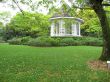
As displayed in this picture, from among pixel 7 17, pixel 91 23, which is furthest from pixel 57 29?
pixel 7 17

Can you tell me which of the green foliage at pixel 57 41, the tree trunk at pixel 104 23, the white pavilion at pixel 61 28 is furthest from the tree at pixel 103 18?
the white pavilion at pixel 61 28

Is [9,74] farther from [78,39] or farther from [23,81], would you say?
[78,39]

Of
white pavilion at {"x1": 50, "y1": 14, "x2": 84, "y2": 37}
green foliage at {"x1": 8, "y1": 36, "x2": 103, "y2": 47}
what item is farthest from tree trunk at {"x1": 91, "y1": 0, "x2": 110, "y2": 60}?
white pavilion at {"x1": 50, "y1": 14, "x2": 84, "y2": 37}

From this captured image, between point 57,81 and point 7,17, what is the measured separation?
53851 millimetres

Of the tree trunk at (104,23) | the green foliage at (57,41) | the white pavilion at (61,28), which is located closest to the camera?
the tree trunk at (104,23)

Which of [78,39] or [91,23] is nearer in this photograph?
[78,39]

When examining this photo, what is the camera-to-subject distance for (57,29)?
4388 cm

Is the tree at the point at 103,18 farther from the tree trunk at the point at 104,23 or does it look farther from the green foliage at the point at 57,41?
the green foliage at the point at 57,41

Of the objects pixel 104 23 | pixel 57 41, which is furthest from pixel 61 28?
pixel 104 23

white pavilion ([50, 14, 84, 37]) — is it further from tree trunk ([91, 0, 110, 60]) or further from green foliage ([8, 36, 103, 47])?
tree trunk ([91, 0, 110, 60])

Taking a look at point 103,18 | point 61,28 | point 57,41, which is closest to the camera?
point 103,18

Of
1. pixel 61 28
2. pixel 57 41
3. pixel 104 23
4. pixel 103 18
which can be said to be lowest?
pixel 57 41

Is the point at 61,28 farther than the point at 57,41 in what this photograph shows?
Yes

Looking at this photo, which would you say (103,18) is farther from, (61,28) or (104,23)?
(61,28)
